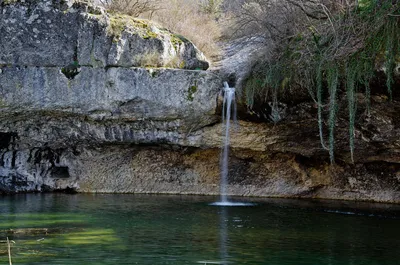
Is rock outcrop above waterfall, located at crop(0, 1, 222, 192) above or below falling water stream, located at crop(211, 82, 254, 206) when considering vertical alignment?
above

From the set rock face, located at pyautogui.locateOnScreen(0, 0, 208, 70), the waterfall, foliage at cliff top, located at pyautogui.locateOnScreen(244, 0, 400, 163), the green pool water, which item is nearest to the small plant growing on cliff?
rock face, located at pyautogui.locateOnScreen(0, 0, 208, 70)

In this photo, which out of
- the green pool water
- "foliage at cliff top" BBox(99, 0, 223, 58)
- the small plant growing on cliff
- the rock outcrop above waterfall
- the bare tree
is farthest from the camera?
"foliage at cliff top" BBox(99, 0, 223, 58)

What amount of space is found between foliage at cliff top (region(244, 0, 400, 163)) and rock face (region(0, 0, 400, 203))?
1.02 metres

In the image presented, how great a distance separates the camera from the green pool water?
10.9 metres

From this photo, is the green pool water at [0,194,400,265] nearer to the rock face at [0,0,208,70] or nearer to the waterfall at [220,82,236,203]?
the waterfall at [220,82,236,203]

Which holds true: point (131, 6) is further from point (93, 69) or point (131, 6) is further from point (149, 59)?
point (93, 69)

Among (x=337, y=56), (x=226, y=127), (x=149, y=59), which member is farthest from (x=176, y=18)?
(x=337, y=56)

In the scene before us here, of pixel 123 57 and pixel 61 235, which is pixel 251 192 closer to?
pixel 123 57

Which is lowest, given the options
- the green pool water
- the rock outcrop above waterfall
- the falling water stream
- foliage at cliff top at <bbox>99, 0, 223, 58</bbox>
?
the green pool water

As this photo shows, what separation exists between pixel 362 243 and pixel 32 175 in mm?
12314

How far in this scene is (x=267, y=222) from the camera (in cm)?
1506

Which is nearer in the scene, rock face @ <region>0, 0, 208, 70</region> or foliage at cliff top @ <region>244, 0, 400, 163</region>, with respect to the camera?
foliage at cliff top @ <region>244, 0, 400, 163</region>

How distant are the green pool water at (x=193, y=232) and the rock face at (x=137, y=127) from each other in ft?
5.49

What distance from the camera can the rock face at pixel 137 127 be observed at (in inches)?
721
